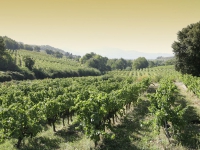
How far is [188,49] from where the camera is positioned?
38.2m

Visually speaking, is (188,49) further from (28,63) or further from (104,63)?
(104,63)

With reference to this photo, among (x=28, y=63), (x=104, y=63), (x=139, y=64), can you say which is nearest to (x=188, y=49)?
(x=28, y=63)

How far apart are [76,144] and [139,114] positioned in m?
10.9

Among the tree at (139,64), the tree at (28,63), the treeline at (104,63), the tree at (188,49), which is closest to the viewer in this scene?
the tree at (188,49)

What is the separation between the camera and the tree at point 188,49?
122ft

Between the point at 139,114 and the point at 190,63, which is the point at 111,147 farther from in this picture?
the point at 190,63

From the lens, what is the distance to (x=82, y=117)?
14047 mm

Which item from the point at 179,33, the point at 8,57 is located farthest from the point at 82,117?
the point at 8,57

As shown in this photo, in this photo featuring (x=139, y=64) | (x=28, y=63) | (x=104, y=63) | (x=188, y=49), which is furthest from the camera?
(x=104, y=63)

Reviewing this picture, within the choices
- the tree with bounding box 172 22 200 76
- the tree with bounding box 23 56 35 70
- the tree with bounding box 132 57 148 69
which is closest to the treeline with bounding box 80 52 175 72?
the tree with bounding box 132 57 148 69

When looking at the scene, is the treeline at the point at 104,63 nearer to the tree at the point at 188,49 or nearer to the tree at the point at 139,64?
the tree at the point at 139,64

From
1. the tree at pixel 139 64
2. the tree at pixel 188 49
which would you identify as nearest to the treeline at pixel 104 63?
the tree at pixel 139 64

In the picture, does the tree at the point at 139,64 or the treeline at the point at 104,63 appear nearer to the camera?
the treeline at the point at 104,63

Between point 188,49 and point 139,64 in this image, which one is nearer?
point 188,49
